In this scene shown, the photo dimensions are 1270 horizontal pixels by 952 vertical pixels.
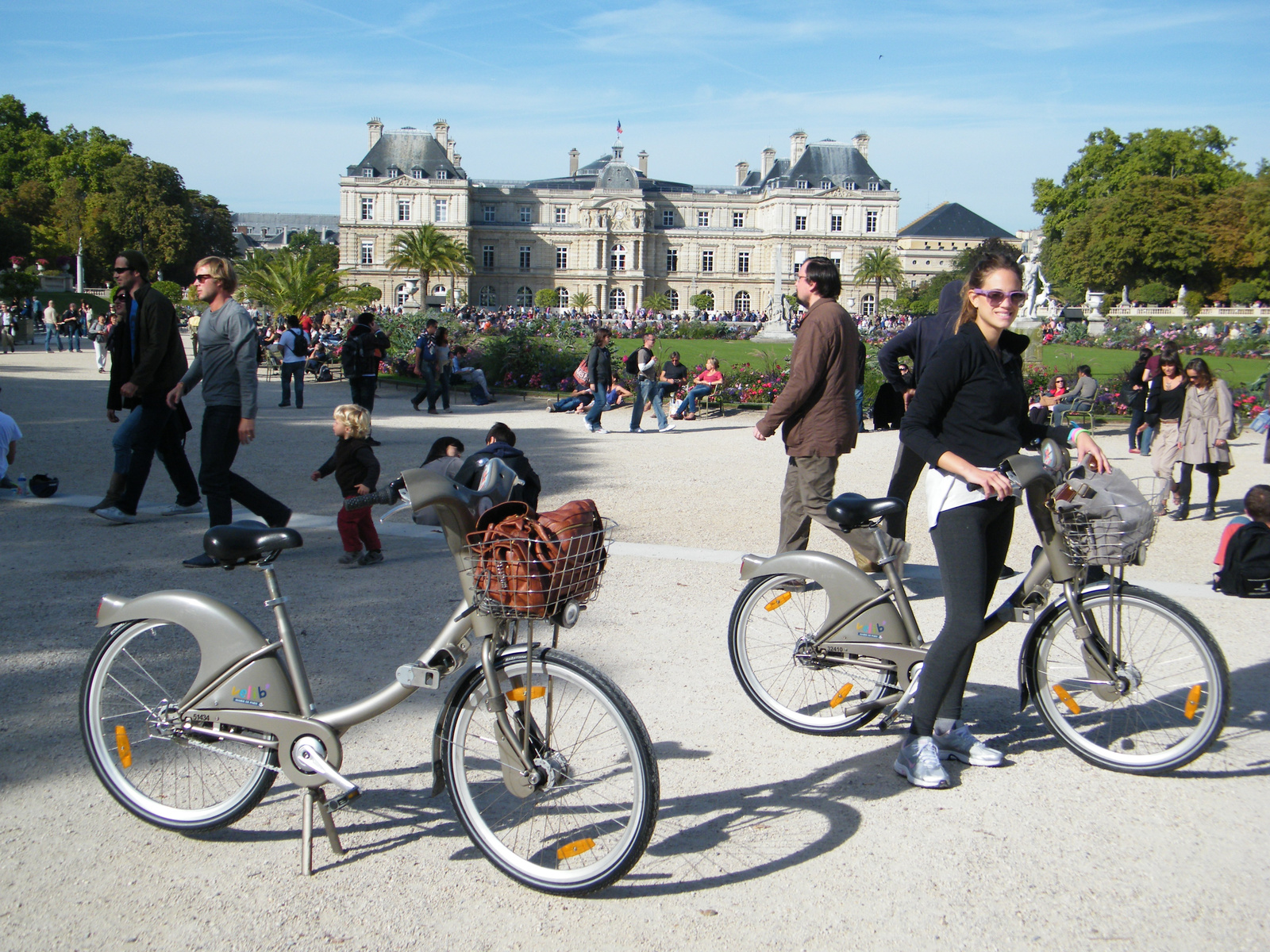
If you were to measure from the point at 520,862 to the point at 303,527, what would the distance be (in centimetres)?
523

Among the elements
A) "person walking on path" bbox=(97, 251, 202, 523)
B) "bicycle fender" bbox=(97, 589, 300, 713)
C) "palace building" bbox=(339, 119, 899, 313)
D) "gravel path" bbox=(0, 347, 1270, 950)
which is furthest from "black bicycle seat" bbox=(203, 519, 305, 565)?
"palace building" bbox=(339, 119, 899, 313)

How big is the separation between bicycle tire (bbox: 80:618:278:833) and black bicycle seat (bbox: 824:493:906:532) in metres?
2.06

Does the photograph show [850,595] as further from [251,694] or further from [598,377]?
[598,377]

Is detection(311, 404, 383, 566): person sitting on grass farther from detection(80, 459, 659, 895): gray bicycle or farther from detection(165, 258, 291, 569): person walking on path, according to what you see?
detection(80, 459, 659, 895): gray bicycle

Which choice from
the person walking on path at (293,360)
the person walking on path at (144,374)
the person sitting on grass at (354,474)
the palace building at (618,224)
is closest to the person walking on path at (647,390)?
the person walking on path at (293,360)

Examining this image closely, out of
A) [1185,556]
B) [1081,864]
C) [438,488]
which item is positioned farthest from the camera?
[1185,556]

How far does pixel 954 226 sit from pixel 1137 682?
134640mm

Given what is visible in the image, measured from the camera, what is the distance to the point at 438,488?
2645 mm

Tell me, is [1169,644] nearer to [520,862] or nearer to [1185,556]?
[520,862]

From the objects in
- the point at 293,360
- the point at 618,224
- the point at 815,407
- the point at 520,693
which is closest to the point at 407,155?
the point at 618,224

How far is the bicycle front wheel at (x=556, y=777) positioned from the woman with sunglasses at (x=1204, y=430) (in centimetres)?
776

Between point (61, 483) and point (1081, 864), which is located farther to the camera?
point (61, 483)

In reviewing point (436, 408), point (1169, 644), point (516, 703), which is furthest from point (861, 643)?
point (436, 408)

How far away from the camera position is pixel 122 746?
3139mm
